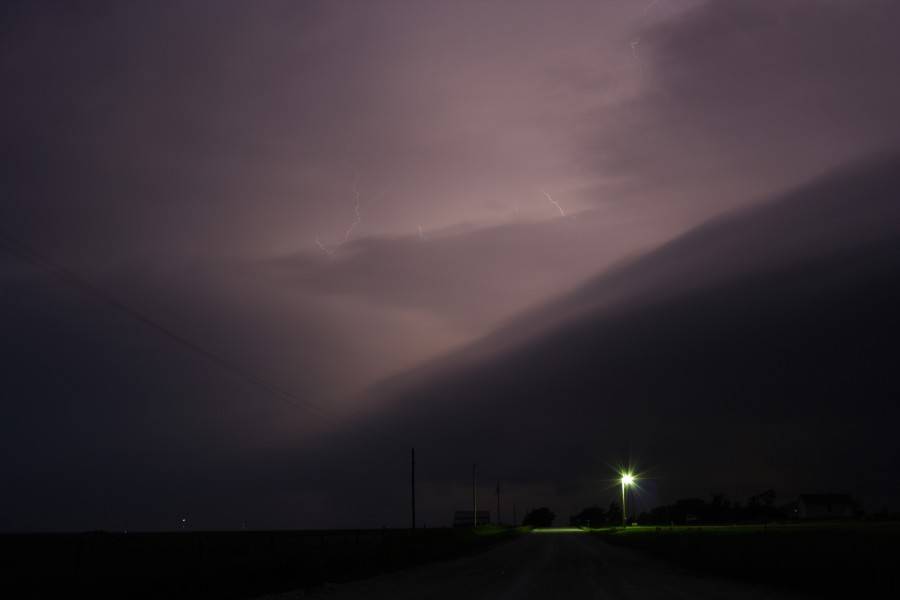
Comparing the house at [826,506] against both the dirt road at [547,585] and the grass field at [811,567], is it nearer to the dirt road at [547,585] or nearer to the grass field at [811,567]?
the grass field at [811,567]

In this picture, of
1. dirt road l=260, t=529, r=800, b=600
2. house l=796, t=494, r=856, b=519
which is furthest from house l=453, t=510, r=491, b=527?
dirt road l=260, t=529, r=800, b=600

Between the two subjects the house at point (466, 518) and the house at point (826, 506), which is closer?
the house at point (826, 506)

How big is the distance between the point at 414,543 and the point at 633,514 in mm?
130687

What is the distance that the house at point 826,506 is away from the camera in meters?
109

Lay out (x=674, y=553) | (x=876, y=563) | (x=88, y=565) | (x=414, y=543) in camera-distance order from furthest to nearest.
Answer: (x=414, y=543), (x=674, y=553), (x=88, y=565), (x=876, y=563)

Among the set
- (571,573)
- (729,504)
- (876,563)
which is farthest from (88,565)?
(729,504)

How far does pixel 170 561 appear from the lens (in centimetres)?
2541

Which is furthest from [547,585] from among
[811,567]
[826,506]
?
[826,506]

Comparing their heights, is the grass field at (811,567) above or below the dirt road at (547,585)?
above

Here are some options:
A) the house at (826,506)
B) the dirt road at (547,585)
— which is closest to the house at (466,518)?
the house at (826,506)

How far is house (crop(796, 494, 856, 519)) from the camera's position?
109 m

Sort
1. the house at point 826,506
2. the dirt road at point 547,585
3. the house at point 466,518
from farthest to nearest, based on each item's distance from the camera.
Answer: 1. the house at point 466,518
2. the house at point 826,506
3. the dirt road at point 547,585

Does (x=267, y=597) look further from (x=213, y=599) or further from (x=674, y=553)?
(x=674, y=553)

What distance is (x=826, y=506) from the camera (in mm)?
110938
